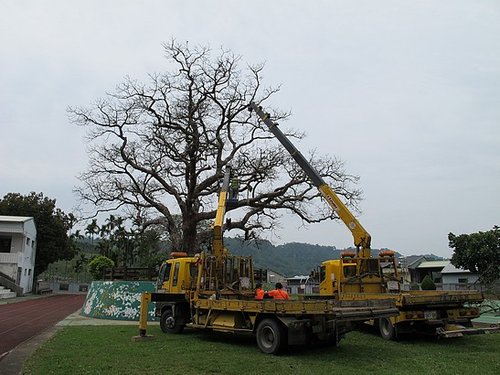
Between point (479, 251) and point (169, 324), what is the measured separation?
118ft

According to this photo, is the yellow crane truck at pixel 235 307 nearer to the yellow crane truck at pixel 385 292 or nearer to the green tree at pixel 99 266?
the yellow crane truck at pixel 385 292

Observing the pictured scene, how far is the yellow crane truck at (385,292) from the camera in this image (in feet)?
42.3

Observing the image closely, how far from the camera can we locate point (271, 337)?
11484mm

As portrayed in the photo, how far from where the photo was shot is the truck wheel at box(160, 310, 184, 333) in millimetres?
15484

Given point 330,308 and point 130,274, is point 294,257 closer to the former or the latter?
point 130,274

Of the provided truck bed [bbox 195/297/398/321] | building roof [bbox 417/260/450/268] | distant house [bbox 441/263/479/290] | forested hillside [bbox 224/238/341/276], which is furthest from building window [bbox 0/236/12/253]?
forested hillside [bbox 224/238/341/276]

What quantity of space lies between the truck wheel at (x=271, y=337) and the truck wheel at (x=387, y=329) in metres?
3.88

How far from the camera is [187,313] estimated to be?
613 inches

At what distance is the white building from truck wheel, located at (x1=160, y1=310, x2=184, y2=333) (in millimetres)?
33442

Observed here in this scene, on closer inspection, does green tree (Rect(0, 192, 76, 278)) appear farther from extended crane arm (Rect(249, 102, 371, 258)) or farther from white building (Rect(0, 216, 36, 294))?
extended crane arm (Rect(249, 102, 371, 258))

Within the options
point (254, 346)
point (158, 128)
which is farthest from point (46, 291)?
point (254, 346)

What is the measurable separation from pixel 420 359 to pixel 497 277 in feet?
112

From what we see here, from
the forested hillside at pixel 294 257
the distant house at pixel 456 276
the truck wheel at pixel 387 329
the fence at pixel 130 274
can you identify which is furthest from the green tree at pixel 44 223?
the forested hillside at pixel 294 257

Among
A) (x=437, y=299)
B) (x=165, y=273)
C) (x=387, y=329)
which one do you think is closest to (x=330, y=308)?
(x=387, y=329)
